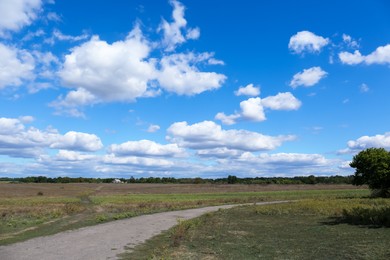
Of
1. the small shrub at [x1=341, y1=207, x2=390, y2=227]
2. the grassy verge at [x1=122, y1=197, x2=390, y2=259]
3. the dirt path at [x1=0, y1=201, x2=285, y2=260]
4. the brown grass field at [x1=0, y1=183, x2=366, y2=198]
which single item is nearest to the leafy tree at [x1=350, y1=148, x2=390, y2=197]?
the small shrub at [x1=341, y1=207, x2=390, y2=227]

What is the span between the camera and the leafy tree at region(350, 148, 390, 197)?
203 ft

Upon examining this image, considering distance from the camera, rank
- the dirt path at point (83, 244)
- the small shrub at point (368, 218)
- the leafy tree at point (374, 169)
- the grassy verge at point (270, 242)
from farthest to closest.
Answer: the leafy tree at point (374, 169) → the small shrub at point (368, 218) → the grassy verge at point (270, 242) → the dirt path at point (83, 244)

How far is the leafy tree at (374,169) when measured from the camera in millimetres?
61969

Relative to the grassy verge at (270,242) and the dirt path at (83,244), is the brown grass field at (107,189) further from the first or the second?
the grassy verge at (270,242)

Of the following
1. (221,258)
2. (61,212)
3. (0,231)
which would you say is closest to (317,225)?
(221,258)

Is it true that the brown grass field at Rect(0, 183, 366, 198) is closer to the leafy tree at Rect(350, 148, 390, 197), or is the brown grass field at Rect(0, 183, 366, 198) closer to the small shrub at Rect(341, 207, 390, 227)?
the leafy tree at Rect(350, 148, 390, 197)

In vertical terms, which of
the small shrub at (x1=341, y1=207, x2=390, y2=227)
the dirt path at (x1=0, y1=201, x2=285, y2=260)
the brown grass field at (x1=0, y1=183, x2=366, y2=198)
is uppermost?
the brown grass field at (x1=0, y1=183, x2=366, y2=198)

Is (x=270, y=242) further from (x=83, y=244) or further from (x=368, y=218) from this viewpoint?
(x=368, y=218)

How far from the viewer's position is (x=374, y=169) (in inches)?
2491

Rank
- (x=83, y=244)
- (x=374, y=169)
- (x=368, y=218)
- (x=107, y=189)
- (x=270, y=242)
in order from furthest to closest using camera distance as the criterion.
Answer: (x=107, y=189) → (x=374, y=169) → (x=368, y=218) → (x=270, y=242) → (x=83, y=244)

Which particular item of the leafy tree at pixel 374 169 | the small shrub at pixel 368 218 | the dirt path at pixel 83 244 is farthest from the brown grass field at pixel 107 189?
the small shrub at pixel 368 218

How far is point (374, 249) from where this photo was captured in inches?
677

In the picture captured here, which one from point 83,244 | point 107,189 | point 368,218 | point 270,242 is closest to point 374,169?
point 368,218

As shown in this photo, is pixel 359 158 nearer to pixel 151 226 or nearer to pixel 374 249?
pixel 151 226
